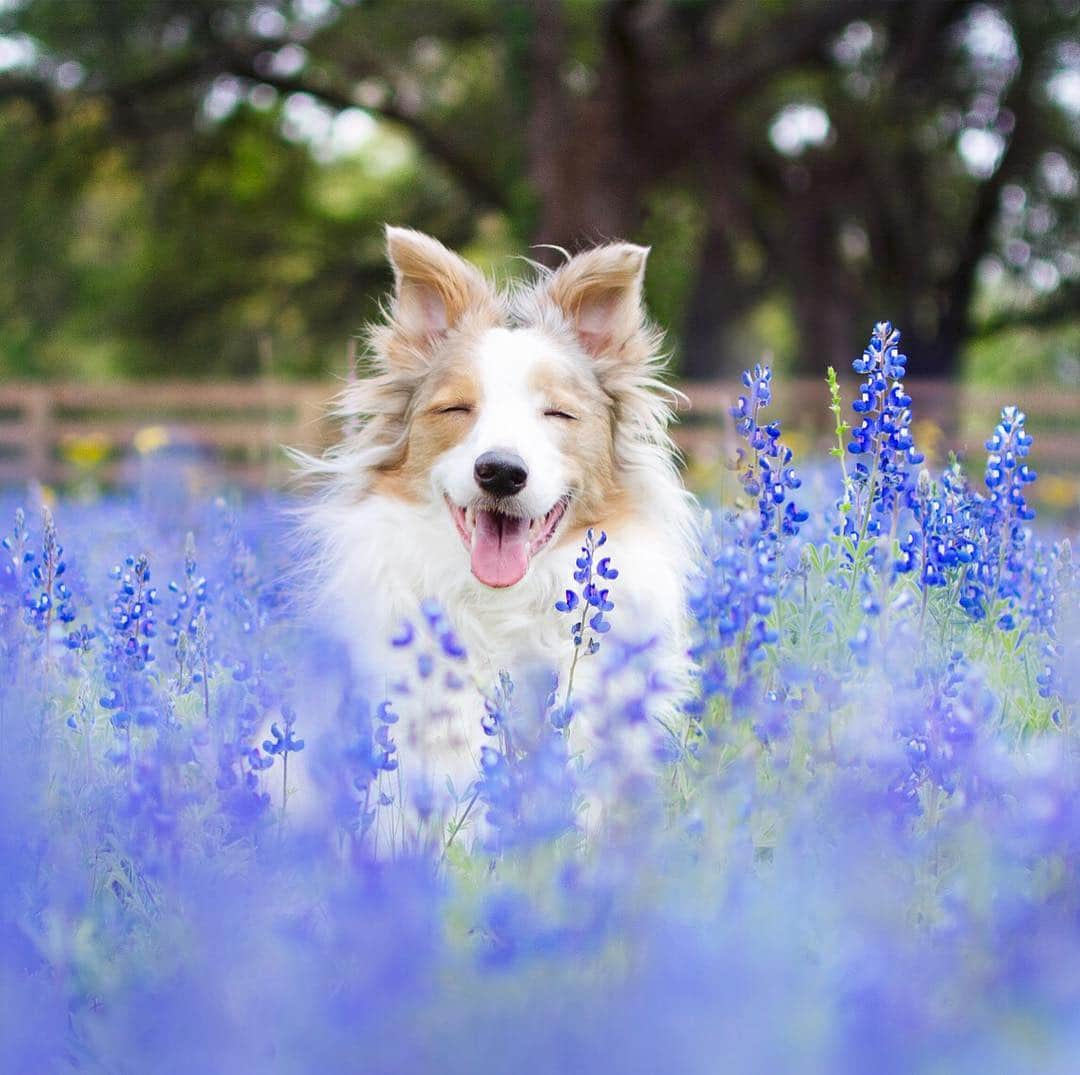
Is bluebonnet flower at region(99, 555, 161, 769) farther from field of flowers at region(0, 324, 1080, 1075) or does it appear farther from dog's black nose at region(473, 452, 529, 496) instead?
dog's black nose at region(473, 452, 529, 496)

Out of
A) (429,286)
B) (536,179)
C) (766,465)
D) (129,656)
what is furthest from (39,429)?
(766,465)

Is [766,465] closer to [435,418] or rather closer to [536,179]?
[435,418]

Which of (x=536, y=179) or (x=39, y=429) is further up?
(x=536, y=179)

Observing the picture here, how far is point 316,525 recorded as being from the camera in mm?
4199

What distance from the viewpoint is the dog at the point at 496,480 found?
11.9ft

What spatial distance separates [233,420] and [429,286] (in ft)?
50.3

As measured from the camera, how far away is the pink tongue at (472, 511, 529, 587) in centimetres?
371

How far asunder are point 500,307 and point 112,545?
2188 mm

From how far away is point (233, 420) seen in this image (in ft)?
62.6

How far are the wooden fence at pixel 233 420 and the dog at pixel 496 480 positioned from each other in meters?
10.8

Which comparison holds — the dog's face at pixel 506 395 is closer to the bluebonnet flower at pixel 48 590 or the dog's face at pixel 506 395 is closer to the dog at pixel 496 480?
the dog at pixel 496 480

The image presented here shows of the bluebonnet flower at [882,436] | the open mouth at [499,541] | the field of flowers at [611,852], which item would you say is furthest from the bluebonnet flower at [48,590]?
the bluebonnet flower at [882,436]

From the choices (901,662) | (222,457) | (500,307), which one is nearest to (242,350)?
(222,457)

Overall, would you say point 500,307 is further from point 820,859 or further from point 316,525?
point 820,859
